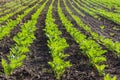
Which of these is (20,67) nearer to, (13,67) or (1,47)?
(13,67)

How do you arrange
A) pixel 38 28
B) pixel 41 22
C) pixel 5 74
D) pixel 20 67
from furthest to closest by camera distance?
pixel 41 22
pixel 38 28
pixel 20 67
pixel 5 74

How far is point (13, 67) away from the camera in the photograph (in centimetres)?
878

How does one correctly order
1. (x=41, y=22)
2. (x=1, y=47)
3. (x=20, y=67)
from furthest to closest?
(x=41, y=22)
(x=1, y=47)
(x=20, y=67)

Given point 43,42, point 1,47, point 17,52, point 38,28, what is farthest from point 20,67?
point 38,28

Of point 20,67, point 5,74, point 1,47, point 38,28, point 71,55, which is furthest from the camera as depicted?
point 38,28

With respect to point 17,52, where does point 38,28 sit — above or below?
below

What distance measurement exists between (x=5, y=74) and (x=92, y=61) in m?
2.63

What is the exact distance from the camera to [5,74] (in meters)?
8.77

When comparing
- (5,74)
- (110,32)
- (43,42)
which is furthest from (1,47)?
(110,32)

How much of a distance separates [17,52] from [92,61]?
2201 mm

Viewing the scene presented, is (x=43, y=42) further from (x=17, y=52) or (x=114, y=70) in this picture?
(x=114, y=70)

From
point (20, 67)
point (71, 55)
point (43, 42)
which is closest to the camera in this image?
point (20, 67)

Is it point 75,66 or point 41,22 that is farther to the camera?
point 41,22

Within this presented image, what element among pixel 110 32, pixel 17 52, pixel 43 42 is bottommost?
pixel 110 32
